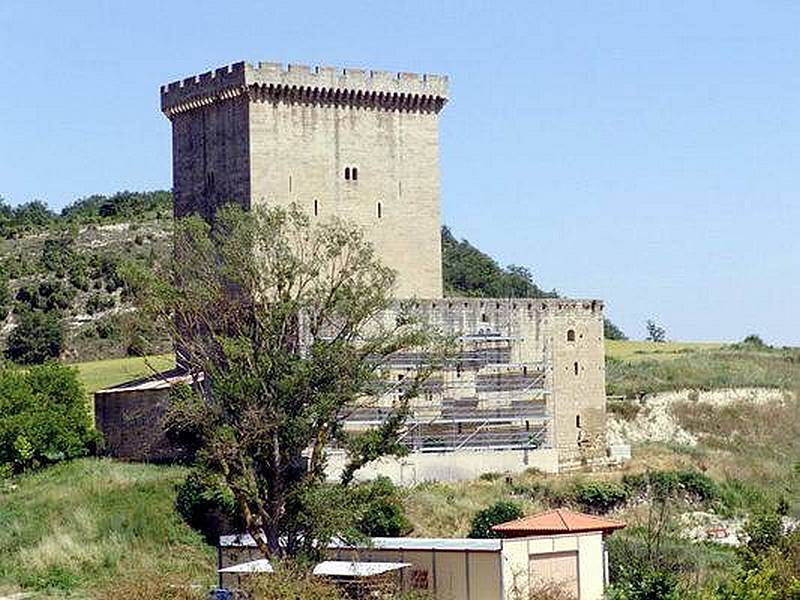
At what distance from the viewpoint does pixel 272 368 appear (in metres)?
34.8

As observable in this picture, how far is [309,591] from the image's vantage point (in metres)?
30.0

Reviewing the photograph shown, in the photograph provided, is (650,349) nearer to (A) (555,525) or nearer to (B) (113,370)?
(B) (113,370)

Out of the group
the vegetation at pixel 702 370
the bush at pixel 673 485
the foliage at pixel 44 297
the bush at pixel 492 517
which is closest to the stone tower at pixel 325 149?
the bush at pixel 673 485

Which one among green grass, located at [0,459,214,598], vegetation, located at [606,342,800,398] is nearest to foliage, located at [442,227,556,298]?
vegetation, located at [606,342,800,398]

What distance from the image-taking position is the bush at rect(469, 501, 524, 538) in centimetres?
4081

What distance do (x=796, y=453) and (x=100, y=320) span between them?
116 ft

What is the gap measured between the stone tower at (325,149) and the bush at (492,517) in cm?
817

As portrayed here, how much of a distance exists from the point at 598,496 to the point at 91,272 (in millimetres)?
43190

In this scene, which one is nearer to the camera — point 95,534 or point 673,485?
point 95,534

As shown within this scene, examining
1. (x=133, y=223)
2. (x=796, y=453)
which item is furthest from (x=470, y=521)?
(x=133, y=223)

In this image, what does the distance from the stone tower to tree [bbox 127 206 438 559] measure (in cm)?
910

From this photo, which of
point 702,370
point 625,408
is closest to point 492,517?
point 625,408

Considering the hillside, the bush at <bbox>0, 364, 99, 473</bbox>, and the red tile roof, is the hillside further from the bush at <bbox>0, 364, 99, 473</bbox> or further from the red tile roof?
the red tile roof

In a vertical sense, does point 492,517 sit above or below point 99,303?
below
